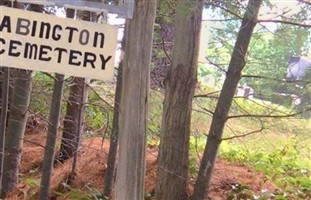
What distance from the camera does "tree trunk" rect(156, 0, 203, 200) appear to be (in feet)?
15.5

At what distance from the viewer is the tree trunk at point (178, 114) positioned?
4711 mm

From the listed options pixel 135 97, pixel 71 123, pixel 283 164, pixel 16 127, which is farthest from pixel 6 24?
pixel 283 164

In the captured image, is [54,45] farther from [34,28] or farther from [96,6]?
[96,6]

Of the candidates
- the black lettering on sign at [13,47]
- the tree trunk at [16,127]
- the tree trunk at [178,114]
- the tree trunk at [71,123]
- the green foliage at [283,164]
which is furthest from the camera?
the tree trunk at [71,123]

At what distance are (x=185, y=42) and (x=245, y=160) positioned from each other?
2.50 meters

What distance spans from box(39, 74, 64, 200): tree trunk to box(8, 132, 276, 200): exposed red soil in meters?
0.15

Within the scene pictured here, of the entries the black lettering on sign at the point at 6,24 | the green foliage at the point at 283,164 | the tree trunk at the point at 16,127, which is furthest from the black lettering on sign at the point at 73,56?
the green foliage at the point at 283,164

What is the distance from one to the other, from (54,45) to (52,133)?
272 cm

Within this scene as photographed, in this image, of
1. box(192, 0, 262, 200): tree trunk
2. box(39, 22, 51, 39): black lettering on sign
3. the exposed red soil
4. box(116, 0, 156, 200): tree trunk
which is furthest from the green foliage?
box(39, 22, 51, 39): black lettering on sign

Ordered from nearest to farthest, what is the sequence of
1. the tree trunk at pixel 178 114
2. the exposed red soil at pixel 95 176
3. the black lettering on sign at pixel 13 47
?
the black lettering on sign at pixel 13 47 < the tree trunk at pixel 178 114 < the exposed red soil at pixel 95 176

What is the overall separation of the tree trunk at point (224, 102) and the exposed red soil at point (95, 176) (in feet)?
1.04

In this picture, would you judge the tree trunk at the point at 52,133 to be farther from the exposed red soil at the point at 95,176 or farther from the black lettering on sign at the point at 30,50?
the black lettering on sign at the point at 30,50

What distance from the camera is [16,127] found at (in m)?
5.54

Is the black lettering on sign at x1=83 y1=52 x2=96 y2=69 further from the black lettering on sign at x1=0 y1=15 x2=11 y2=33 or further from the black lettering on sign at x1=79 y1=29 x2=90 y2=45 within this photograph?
the black lettering on sign at x1=0 y1=15 x2=11 y2=33
